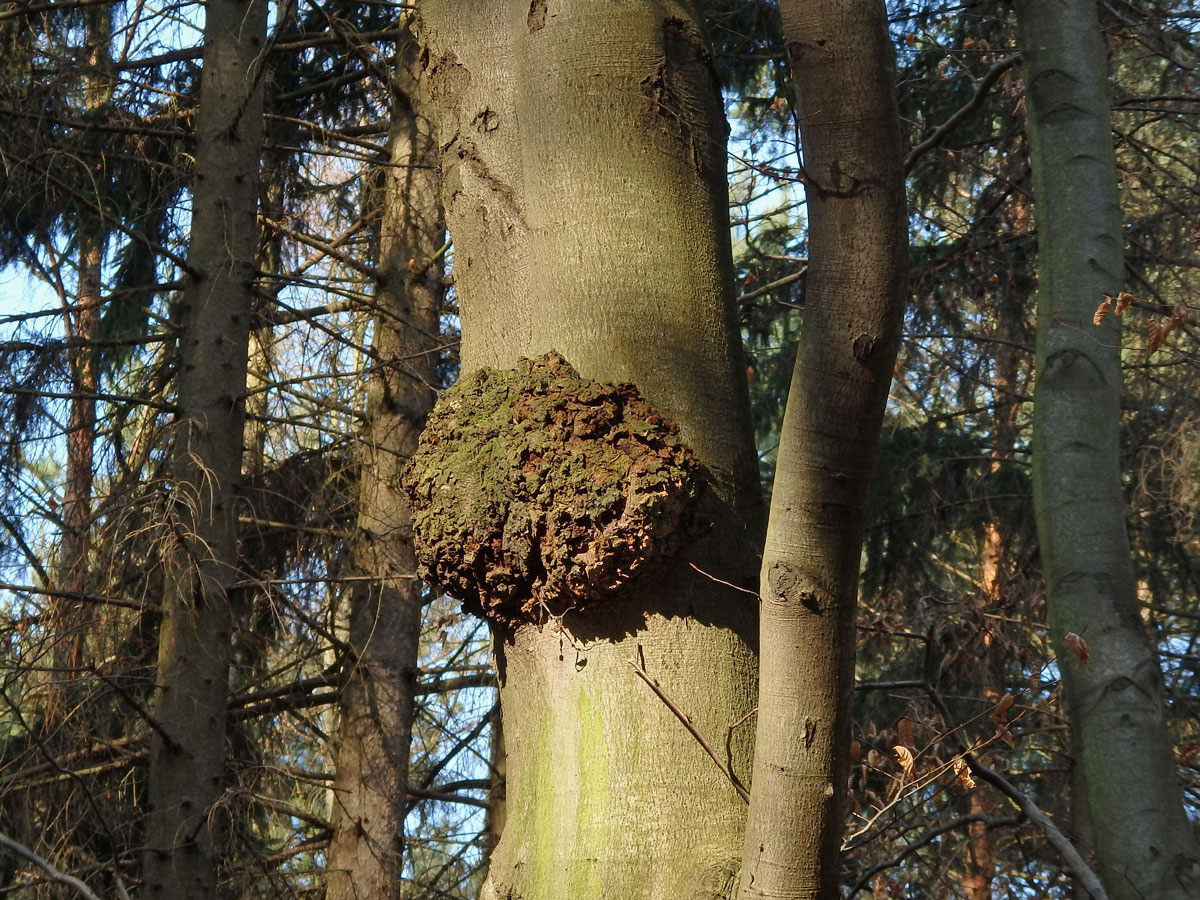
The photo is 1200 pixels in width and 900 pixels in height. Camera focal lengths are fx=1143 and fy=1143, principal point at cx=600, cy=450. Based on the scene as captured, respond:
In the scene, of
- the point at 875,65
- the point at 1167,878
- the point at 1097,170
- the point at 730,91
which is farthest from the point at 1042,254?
the point at 730,91

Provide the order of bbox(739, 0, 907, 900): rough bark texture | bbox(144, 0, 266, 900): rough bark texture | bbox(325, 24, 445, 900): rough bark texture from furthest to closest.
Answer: bbox(325, 24, 445, 900): rough bark texture
bbox(144, 0, 266, 900): rough bark texture
bbox(739, 0, 907, 900): rough bark texture

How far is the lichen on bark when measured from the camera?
154 centimetres

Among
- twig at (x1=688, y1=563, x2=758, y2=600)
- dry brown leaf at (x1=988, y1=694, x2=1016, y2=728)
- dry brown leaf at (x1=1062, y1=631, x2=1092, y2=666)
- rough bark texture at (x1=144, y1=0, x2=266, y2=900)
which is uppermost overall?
rough bark texture at (x1=144, y1=0, x2=266, y2=900)

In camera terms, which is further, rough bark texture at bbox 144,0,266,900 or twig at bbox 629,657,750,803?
rough bark texture at bbox 144,0,266,900

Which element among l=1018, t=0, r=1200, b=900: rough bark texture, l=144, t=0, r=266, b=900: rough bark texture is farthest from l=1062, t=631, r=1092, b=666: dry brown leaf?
l=144, t=0, r=266, b=900: rough bark texture

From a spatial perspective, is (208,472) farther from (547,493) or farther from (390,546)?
(547,493)

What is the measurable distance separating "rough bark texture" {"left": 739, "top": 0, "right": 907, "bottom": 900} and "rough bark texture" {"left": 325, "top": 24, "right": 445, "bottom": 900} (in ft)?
12.9

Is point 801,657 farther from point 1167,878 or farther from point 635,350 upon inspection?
point 1167,878

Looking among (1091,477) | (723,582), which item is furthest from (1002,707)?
(723,582)

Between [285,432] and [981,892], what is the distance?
4192 millimetres

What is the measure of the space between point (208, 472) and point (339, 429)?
140cm

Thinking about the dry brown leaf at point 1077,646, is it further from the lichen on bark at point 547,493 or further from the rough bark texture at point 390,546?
the rough bark texture at point 390,546

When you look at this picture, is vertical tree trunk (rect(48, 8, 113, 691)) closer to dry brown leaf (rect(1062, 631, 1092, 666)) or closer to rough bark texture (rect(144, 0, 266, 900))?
rough bark texture (rect(144, 0, 266, 900))

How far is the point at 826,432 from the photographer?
1409 millimetres
